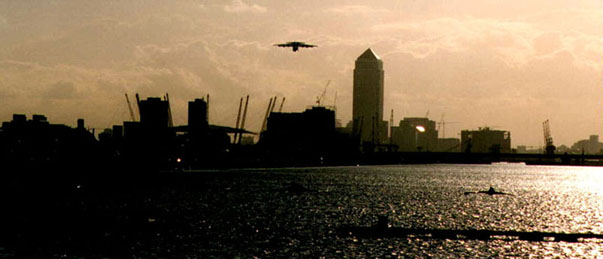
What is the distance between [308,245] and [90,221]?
42.1 meters

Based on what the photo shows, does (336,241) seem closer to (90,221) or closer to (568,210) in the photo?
(90,221)

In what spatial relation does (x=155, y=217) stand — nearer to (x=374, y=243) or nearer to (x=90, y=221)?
(x=90, y=221)

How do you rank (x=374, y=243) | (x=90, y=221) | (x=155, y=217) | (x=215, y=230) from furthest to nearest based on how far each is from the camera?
1. (x=155, y=217)
2. (x=90, y=221)
3. (x=215, y=230)
4. (x=374, y=243)

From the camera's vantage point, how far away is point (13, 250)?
8994cm

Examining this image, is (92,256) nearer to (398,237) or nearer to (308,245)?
(308,245)

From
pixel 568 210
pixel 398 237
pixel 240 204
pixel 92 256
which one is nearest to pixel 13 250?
pixel 92 256

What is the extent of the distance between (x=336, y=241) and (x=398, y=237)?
30.4ft

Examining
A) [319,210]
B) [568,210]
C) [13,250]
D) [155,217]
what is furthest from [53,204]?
[568,210]

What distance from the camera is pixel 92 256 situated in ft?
288

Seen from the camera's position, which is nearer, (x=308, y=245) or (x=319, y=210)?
(x=308, y=245)

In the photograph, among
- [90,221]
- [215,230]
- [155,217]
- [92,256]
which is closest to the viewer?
[92,256]

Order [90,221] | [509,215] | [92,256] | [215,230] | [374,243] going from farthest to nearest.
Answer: [509,215]
[90,221]
[215,230]
[374,243]
[92,256]

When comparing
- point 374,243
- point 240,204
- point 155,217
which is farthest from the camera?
point 240,204

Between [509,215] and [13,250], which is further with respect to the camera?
[509,215]
